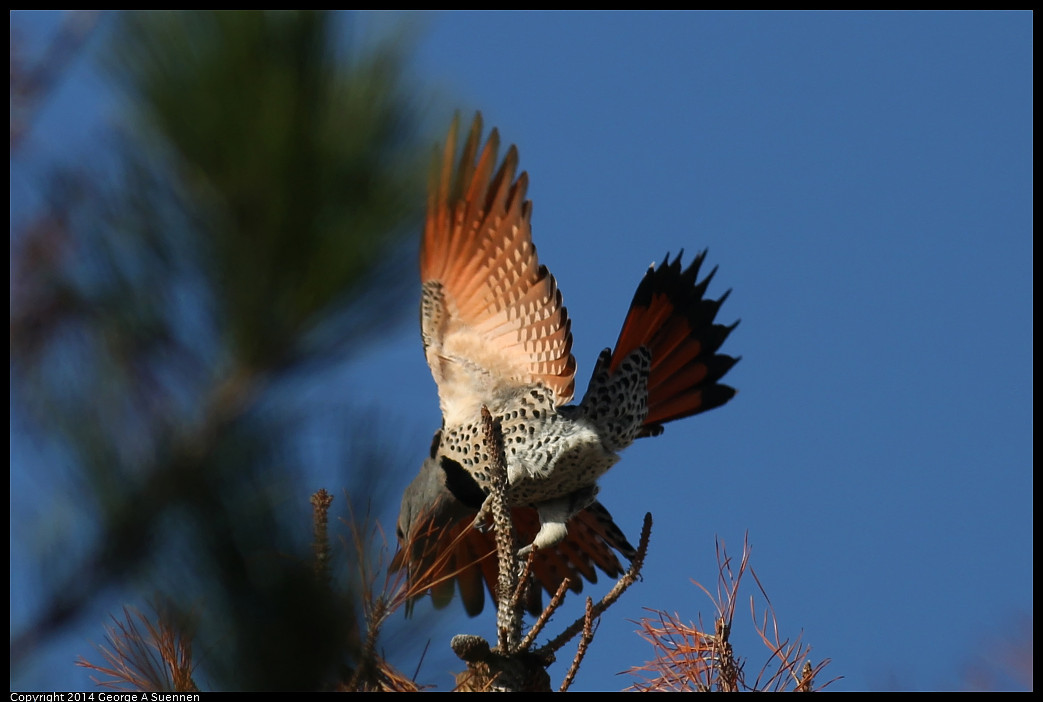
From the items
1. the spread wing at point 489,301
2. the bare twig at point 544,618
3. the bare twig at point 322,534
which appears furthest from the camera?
the spread wing at point 489,301

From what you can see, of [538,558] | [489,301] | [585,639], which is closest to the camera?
[585,639]

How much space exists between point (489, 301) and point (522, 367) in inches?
11.7

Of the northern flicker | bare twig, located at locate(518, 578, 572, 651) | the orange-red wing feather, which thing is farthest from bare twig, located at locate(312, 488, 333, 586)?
the orange-red wing feather

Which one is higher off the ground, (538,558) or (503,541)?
(538,558)

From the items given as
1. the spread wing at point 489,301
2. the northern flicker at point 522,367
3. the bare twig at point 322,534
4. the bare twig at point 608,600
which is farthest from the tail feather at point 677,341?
the bare twig at point 322,534

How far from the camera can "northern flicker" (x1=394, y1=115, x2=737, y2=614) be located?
4.64 metres

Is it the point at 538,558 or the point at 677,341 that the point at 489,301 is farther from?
the point at 538,558

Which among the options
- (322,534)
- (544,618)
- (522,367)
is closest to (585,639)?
(544,618)

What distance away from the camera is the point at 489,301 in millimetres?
4746

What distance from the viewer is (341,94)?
6.73ft

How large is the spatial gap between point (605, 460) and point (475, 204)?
1.16 metres

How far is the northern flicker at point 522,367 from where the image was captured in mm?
4641

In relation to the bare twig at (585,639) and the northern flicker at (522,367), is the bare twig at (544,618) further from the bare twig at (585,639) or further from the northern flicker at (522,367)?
the northern flicker at (522,367)

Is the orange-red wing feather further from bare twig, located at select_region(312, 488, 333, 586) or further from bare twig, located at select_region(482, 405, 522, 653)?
bare twig, located at select_region(312, 488, 333, 586)
